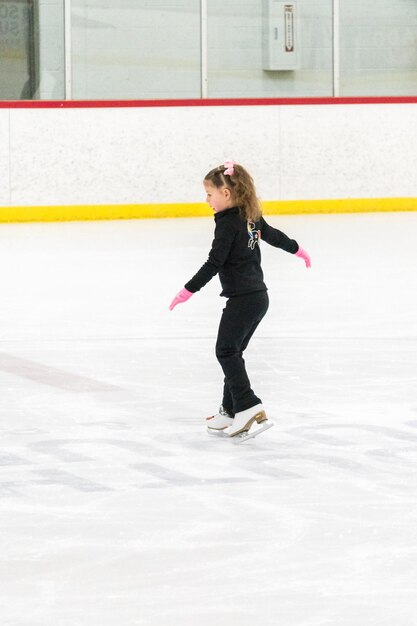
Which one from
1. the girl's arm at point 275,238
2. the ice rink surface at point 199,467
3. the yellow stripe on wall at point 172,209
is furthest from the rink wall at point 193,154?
the girl's arm at point 275,238

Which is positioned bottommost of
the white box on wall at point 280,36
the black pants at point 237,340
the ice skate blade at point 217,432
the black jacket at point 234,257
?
the ice skate blade at point 217,432

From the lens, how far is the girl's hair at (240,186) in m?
5.52

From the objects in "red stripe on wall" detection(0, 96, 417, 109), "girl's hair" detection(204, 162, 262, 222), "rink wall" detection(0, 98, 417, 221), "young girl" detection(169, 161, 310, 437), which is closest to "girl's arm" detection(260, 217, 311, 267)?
"young girl" detection(169, 161, 310, 437)

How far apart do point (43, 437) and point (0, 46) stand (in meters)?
13.1

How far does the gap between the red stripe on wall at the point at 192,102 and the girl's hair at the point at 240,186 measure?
12.4 m

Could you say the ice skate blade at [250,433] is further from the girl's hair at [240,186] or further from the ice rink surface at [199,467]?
the girl's hair at [240,186]

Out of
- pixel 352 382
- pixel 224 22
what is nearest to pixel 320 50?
pixel 224 22

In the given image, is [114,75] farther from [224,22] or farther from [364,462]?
[364,462]

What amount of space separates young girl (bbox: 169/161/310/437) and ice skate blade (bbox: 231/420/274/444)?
0.01 meters

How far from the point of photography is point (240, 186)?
5512 mm

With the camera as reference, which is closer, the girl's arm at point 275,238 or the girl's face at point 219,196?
the girl's face at point 219,196

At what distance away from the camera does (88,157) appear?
18109mm

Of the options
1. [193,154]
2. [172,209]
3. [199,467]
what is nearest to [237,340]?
[199,467]

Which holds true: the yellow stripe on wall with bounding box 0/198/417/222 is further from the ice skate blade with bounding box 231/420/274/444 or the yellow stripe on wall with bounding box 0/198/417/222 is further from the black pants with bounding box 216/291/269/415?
the ice skate blade with bounding box 231/420/274/444
